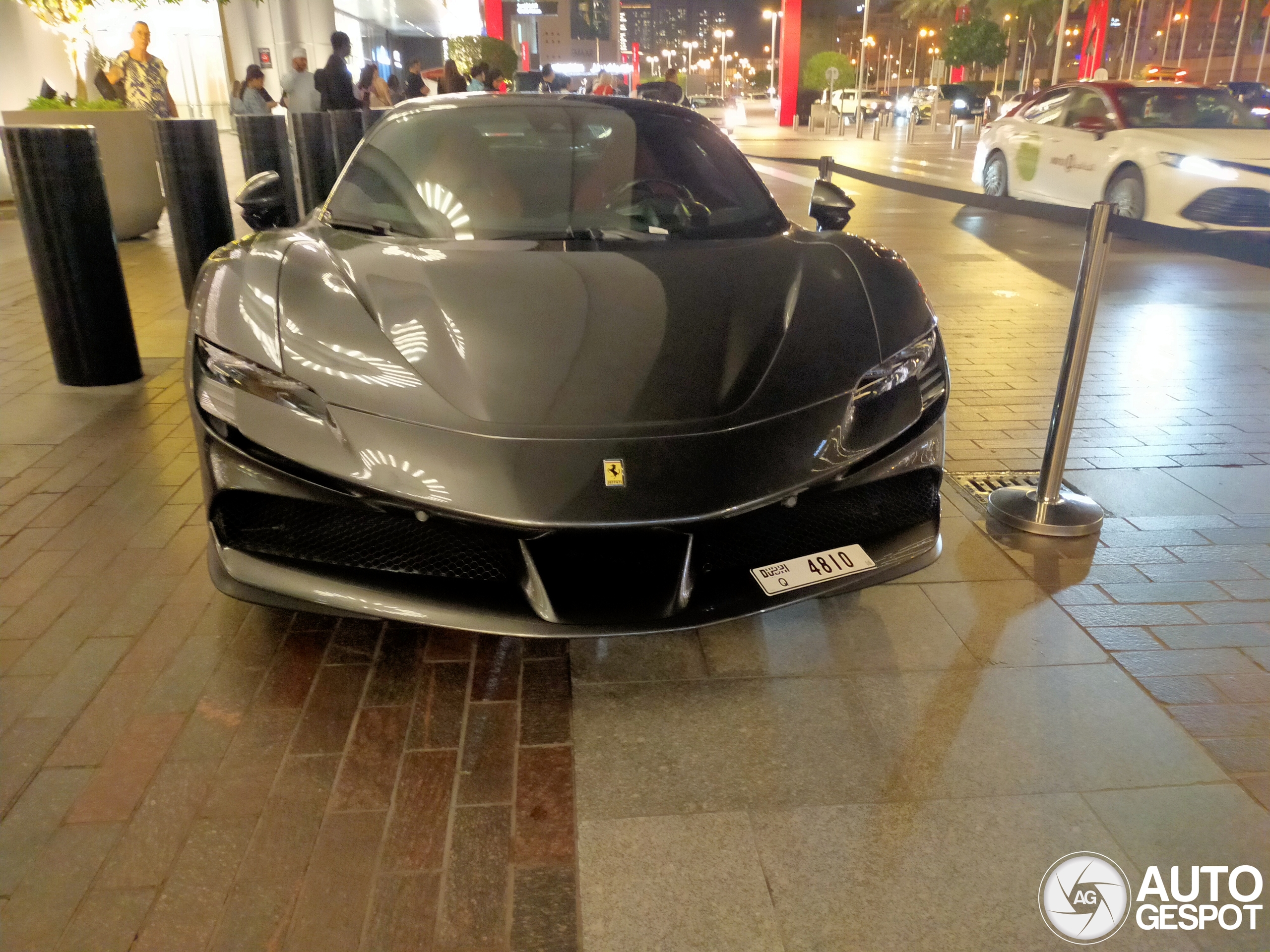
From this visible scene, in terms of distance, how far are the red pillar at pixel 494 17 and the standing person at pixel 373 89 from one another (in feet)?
99.8

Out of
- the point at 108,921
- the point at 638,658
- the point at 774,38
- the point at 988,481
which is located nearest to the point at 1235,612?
the point at 988,481

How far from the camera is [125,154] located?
869 cm

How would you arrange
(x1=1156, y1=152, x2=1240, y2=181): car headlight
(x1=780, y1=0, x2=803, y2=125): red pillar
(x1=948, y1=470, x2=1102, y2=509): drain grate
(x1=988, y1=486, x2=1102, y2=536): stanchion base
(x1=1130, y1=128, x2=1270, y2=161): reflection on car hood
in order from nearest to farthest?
(x1=988, y1=486, x2=1102, y2=536): stanchion base < (x1=948, y1=470, x2=1102, y2=509): drain grate < (x1=1156, y1=152, x2=1240, y2=181): car headlight < (x1=1130, y1=128, x2=1270, y2=161): reflection on car hood < (x1=780, y1=0, x2=803, y2=125): red pillar

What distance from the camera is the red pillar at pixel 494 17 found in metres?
43.1

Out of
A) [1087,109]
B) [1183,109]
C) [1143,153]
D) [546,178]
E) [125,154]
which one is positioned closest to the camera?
[546,178]

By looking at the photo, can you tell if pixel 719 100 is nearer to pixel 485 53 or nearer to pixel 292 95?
pixel 485 53

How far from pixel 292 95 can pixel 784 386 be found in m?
11.6

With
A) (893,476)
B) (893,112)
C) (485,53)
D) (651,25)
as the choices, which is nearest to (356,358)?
(893,476)

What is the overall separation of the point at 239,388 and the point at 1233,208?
851 cm

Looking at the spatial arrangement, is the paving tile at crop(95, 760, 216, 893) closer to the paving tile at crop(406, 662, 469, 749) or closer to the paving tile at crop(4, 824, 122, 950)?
the paving tile at crop(4, 824, 122, 950)

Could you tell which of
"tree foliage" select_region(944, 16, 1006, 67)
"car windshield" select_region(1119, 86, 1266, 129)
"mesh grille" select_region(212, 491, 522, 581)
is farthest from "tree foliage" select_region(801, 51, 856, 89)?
"mesh grille" select_region(212, 491, 522, 581)

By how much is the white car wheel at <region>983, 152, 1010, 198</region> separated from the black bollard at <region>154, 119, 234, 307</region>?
9.02 m

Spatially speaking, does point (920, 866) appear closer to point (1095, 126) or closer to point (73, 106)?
point (1095, 126)

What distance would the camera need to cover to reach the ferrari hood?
6.86 ft
